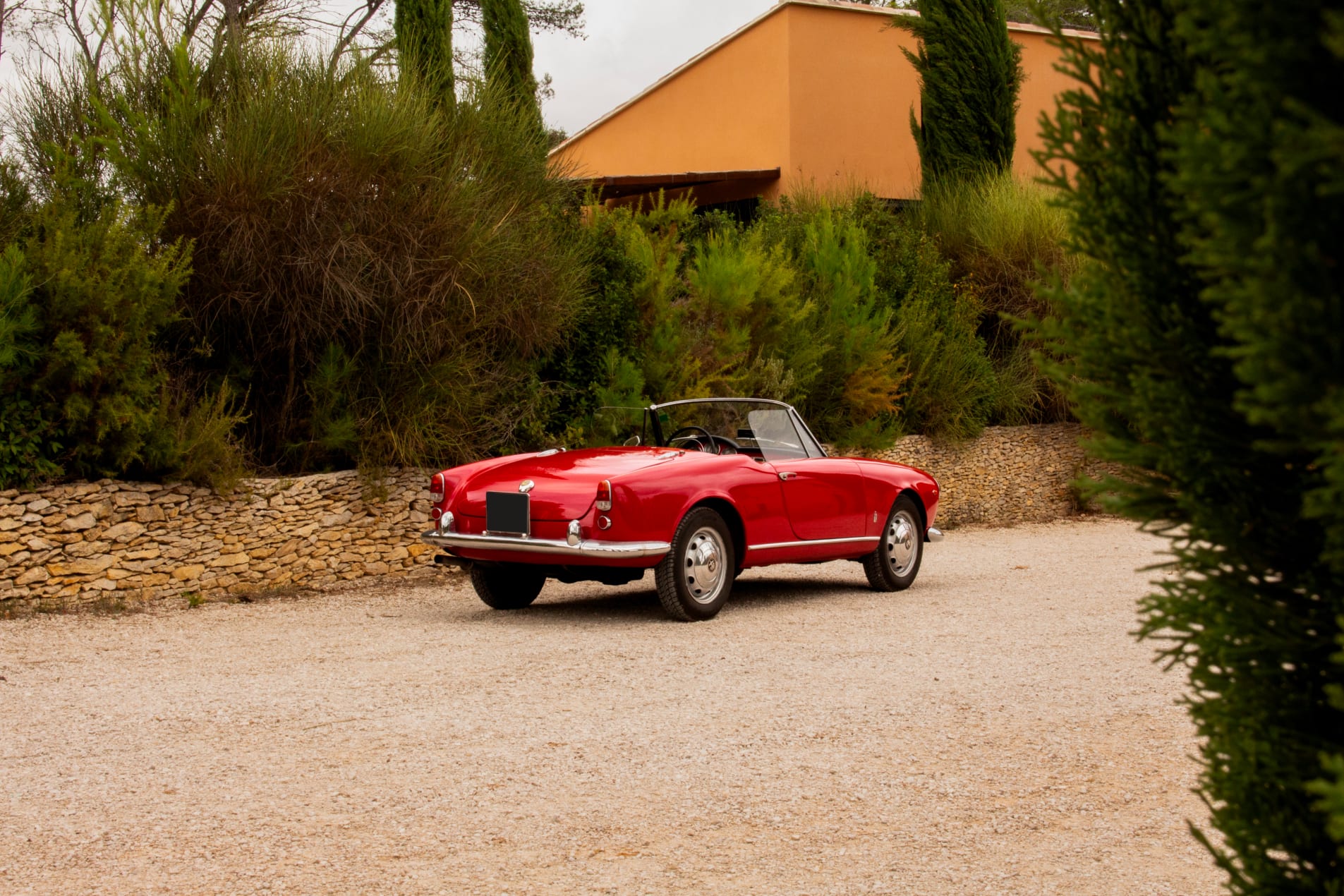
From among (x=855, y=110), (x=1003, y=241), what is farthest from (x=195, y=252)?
(x=855, y=110)

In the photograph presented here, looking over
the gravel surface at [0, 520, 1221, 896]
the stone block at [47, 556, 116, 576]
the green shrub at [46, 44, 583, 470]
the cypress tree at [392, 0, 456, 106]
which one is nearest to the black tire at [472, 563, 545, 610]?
the gravel surface at [0, 520, 1221, 896]

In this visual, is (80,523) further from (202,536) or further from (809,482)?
(809,482)

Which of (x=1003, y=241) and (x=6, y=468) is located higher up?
(x=1003, y=241)

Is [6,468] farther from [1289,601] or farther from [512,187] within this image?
[1289,601]

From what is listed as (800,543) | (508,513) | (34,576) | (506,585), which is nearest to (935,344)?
(800,543)

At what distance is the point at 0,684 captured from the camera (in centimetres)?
741

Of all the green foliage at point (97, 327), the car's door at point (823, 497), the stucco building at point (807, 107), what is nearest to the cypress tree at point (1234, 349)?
the car's door at point (823, 497)

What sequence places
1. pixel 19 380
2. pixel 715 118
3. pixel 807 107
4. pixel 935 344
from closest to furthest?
pixel 19 380, pixel 935 344, pixel 807 107, pixel 715 118

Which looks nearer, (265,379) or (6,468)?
(6,468)

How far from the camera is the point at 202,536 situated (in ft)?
36.0

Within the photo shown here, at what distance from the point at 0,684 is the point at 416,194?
6.09 metres

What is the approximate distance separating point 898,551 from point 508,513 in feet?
12.5

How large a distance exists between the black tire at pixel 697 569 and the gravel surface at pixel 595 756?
0.21 meters

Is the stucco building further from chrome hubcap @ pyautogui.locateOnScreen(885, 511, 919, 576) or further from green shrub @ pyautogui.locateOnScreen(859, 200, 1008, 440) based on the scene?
chrome hubcap @ pyautogui.locateOnScreen(885, 511, 919, 576)
